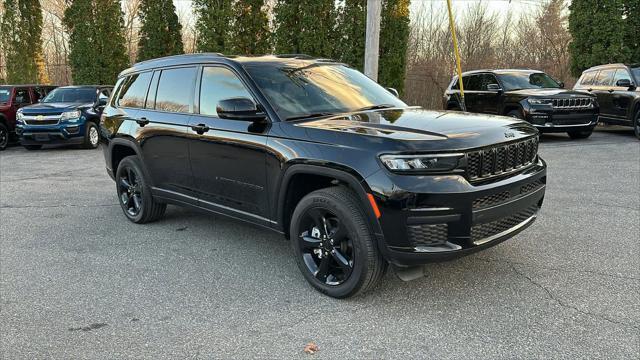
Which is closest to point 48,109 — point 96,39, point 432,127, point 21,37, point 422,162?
point 96,39

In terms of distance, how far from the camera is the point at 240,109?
3.87 m

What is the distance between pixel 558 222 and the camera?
17.5 feet

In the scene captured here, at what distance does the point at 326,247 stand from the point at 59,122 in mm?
11406

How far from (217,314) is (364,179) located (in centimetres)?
140

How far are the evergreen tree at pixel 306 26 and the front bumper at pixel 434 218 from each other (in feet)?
43.5

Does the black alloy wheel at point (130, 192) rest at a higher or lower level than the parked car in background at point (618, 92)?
lower

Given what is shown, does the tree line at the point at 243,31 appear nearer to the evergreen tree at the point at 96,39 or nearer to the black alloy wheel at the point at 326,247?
the evergreen tree at the point at 96,39

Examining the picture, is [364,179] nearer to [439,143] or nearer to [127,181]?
[439,143]

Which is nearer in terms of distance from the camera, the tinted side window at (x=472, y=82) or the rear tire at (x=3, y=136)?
the tinted side window at (x=472, y=82)

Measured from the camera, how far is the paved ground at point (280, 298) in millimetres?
3004

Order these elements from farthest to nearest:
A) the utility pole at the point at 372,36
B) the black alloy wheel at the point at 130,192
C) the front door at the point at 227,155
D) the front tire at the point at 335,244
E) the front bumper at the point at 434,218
Answer: the utility pole at the point at 372,36 → the black alloy wheel at the point at 130,192 → the front door at the point at 227,155 → the front tire at the point at 335,244 → the front bumper at the point at 434,218

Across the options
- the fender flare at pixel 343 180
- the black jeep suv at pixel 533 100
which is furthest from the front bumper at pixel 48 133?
the fender flare at pixel 343 180

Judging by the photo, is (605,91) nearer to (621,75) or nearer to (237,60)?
(621,75)

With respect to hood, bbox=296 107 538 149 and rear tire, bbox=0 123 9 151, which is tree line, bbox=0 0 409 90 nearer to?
rear tire, bbox=0 123 9 151
